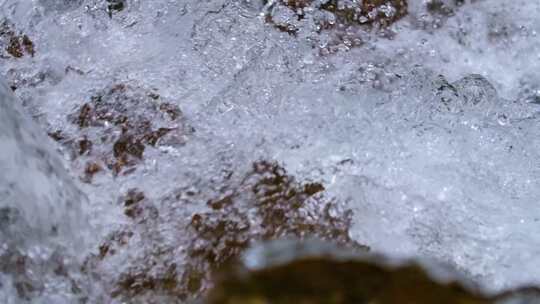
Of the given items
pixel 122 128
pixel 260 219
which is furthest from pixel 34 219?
pixel 260 219

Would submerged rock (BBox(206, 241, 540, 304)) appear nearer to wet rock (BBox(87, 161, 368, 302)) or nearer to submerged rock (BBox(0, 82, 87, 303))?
wet rock (BBox(87, 161, 368, 302))

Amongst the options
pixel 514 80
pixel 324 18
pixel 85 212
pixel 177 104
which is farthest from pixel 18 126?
pixel 514 80

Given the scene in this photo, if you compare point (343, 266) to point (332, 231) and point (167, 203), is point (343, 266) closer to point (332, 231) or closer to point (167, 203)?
point (332, 231)

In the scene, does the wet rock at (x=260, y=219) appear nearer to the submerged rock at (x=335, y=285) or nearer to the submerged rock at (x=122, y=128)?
the submerged rock at (x=122, y=128)

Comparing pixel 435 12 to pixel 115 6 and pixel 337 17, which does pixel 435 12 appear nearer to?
pixel 337 17

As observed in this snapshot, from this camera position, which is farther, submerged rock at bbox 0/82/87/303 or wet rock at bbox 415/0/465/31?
wet rock at bbox 415/0/465/31

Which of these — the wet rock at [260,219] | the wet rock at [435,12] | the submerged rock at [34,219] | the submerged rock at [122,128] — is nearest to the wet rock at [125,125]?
the submerged rock at [122,128]

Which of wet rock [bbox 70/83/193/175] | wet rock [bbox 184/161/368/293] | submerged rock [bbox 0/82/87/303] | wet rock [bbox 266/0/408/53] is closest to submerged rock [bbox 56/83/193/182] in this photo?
wet rock [bbox 70/83/193/175]
